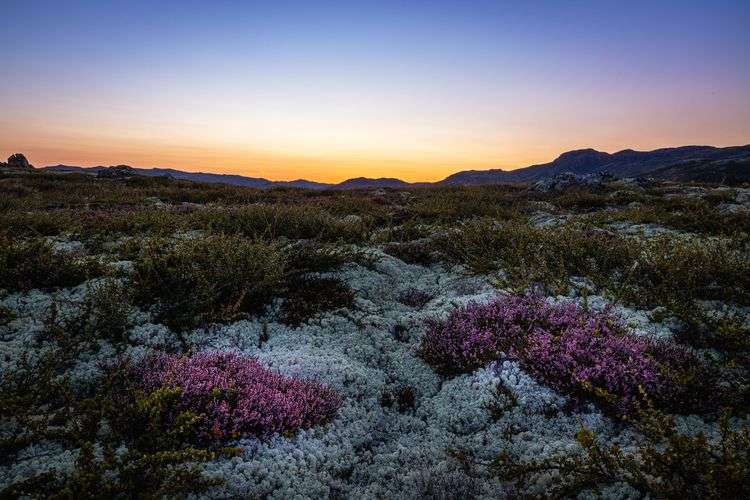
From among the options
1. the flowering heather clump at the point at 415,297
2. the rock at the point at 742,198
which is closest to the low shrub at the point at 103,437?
the flowering heather clump at the point at 415,297

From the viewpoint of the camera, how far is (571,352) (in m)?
4.62

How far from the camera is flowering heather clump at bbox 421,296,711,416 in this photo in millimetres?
4070

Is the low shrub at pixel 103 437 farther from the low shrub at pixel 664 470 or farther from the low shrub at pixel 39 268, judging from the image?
the low shrub at pixel 664 470

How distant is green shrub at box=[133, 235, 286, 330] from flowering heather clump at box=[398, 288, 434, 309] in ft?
6.80

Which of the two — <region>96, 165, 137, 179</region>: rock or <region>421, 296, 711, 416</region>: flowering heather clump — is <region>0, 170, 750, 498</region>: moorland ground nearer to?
<region>421, 296, 711, 416</region>: flowering heather clump

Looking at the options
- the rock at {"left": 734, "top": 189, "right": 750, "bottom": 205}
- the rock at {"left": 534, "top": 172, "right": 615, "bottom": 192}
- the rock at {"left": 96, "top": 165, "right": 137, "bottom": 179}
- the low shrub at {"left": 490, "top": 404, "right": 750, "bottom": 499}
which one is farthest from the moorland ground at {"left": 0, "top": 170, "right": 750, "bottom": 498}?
the rock at {"left": 96, "top": 165, "right": 137, "bottom": 179}

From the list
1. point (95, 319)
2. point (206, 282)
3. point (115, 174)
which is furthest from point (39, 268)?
point (115, 174)

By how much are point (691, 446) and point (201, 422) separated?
3656 mm

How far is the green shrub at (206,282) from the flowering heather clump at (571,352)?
2.51 metres

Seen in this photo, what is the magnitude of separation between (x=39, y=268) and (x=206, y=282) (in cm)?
256

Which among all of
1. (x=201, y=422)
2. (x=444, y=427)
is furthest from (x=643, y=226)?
(x=201, y=422)

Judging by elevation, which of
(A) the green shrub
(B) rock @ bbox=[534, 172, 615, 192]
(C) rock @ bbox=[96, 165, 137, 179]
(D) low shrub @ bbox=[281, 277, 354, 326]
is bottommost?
(D) low shrub @ bbox=[281, 277, 354, 326]

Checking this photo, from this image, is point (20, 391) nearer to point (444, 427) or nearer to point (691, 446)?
point (444, 427)

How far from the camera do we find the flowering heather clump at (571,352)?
13.4 ft
